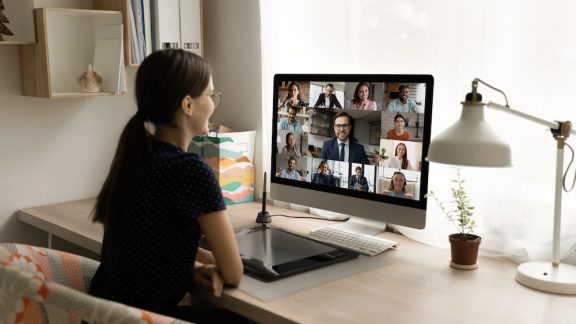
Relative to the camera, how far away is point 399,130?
1.83m

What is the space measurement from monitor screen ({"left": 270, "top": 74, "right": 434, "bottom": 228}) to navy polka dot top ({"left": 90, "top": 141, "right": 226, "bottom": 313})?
0.59 meters

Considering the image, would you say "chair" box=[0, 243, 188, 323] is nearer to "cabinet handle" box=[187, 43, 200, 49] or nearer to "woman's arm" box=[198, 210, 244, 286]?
"woman's arm" box=[198, 210, 244, 286]

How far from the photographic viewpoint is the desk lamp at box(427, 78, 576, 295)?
148cm

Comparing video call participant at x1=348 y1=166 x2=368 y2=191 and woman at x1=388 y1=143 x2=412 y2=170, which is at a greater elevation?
woman at x1=388 y1=143 x2=412 y2=170

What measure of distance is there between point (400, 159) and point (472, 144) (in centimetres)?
37

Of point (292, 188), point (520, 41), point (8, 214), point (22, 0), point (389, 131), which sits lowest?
point (8, 214)

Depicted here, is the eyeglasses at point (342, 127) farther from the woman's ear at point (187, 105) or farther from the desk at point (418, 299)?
the woman's ear at point (187, 105)

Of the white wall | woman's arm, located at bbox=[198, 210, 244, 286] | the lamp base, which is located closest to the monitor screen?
the lamp base

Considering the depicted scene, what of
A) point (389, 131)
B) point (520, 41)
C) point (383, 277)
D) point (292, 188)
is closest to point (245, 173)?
point (292, 188)

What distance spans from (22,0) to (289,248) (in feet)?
4.31

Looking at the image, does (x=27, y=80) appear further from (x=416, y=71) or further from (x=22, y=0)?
(x=416, y=71)

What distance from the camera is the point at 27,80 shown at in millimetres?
2332

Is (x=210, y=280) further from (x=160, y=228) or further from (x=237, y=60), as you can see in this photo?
(x=237, y=60)

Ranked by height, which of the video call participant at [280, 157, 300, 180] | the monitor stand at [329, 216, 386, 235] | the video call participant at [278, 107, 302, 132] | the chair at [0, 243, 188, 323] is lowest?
the monitor stand at [329, 216, 386, 235]
